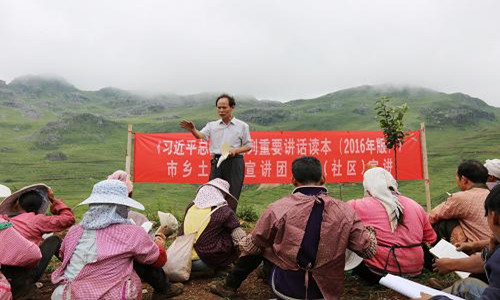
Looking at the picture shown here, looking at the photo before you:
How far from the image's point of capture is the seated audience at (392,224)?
128 inches

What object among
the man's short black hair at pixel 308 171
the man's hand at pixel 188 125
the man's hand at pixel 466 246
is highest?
the man's hand at pixel 188 125

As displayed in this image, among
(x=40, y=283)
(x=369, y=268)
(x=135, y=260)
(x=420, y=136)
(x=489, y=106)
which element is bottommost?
(x=40, y=283)

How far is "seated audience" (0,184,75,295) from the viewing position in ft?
10.5

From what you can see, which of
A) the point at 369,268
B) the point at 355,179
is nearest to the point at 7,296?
the point at 369,268

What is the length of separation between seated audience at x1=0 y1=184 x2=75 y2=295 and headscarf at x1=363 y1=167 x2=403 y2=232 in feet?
9.06

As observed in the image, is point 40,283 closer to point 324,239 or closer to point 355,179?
point 324,239

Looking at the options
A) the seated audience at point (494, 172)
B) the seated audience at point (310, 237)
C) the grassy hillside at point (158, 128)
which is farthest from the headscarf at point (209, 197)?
the grassy hillside at point (158, 128)

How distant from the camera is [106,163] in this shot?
25578 mm

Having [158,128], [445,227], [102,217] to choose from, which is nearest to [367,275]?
[445,227]

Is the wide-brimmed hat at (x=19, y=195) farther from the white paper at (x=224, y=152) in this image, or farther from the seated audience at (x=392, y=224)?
the seated audience at (x=392, y=224)

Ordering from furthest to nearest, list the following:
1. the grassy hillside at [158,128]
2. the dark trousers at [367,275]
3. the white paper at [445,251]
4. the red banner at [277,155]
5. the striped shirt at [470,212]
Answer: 1. the grassy hillside at [158,128]
2. the red banner at [277,155]
3. the dark trousers at [367,275]
4. the striped shirt at [470,212]
5. the white paper at [445,251]

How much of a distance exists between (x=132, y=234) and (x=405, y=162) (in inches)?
281

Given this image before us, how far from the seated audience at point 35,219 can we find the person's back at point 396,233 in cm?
272

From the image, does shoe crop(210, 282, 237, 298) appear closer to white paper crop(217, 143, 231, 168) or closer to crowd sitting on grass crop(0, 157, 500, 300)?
crowd sitting on grass crop(0, 157, 500, 300)
